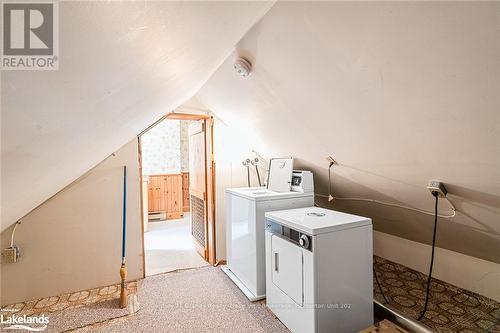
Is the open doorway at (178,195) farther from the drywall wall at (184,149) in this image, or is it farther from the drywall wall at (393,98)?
the drywall wall at (393,98)

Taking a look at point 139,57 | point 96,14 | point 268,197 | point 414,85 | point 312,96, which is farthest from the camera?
point 268,197

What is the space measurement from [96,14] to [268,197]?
2.06 metres

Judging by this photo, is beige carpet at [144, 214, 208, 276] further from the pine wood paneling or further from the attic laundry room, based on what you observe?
the pine wood paneling

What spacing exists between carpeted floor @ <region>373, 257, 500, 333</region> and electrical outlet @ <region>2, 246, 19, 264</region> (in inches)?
135

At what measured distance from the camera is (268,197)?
2357 mm

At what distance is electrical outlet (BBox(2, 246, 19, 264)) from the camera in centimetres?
225

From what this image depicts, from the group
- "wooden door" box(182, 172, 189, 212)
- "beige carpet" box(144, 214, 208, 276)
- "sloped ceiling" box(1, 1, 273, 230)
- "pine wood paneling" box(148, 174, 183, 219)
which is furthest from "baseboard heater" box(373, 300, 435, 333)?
"wooden door" box(182, 172, 189, 212)

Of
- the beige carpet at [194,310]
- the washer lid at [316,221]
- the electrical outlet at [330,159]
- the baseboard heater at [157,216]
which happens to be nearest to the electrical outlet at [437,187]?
the washer lid at [316,221]

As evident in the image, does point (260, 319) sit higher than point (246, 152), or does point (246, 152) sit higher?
point (246, 152)

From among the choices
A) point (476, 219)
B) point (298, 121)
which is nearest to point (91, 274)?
point (298, 121)

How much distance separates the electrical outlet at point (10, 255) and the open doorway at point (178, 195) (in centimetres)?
123

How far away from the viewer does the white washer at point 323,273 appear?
1.64m

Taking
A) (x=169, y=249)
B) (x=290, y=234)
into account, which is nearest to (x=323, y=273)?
(x=290, y=234)

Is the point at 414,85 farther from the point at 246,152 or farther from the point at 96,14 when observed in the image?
the point at 246,152
